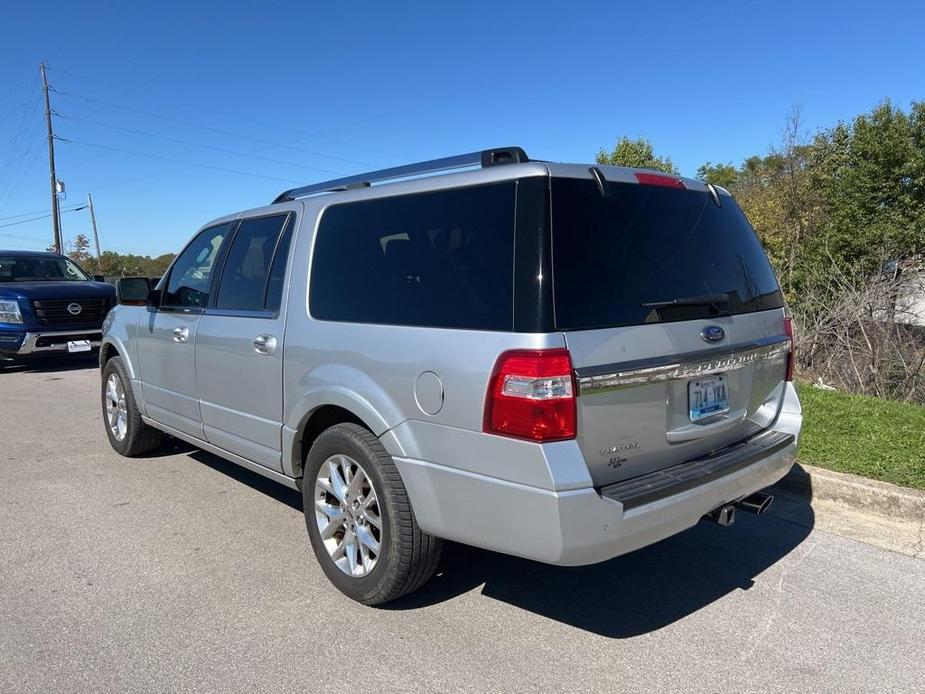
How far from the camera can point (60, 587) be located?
142 inches

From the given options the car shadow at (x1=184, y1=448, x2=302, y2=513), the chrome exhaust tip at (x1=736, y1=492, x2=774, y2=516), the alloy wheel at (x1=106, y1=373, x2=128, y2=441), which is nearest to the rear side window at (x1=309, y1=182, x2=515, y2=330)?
the chrome exhaust tip at (x1=736, y1=492, x2=774, y2=516)

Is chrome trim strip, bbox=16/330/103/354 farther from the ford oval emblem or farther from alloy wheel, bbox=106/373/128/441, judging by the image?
the ford oval emblem

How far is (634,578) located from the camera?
12.1 ft

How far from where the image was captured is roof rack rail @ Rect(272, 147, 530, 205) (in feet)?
10.3

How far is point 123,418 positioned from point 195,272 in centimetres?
183

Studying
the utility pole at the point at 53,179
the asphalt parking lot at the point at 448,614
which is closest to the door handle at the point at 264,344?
the asphalt parking lot at the point at 448,614

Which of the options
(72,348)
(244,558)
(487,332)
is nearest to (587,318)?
(487,332)

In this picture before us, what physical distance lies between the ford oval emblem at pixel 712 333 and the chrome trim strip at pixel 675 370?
0.08 metres

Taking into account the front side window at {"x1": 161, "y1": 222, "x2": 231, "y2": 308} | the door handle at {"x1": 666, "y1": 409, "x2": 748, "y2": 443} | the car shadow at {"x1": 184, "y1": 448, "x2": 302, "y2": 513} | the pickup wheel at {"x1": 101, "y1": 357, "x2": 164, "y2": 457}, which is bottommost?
the car shadow at {"x1": 184, "y1": 448, "x2": 302, "y2": 513}

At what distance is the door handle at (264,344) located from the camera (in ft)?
12.7

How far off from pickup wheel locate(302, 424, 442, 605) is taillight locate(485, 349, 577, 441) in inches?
30.2

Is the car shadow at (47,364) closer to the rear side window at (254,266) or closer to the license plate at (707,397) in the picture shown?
the rear side window at (254,266)

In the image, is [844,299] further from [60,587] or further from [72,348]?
[72,348]

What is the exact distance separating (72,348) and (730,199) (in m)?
10.7
